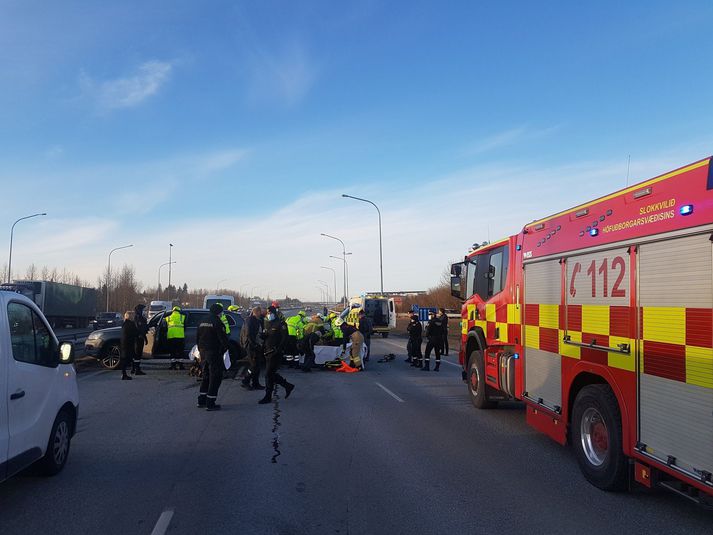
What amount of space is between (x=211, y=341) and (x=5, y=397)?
5.30m

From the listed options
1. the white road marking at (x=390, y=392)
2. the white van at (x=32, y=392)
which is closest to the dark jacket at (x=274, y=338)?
the white road marking at (x=390, y=392)

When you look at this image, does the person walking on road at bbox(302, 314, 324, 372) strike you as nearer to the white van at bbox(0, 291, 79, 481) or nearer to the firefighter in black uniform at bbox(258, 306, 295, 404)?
the firefighter in black uniform at bbox(258, 306, 295, 404)

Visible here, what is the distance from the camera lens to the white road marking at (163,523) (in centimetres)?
445

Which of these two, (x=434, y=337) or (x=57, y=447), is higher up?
(x=434, y=337)

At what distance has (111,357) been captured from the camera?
15172 millimetres

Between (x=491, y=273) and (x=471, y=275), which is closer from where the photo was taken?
(x=491, y=273)

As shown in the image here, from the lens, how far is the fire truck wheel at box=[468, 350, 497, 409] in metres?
9.55

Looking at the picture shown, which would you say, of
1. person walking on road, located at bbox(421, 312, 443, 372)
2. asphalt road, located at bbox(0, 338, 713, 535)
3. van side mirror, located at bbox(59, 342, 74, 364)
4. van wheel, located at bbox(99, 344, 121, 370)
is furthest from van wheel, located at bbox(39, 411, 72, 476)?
person walking on road, located at bbox(421, 312, 443, 372)

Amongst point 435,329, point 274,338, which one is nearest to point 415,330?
point 435,329

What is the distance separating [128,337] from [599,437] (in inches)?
439

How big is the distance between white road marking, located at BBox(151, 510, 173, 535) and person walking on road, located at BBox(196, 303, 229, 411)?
492 centimetres

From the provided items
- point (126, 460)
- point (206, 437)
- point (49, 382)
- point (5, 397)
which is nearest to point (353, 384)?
point (206, 437)

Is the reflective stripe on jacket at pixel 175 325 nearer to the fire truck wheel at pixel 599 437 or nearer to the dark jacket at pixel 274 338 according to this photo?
the dark jacket at pixel 274 338

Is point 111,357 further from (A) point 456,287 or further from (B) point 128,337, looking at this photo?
(A) point 456,287
